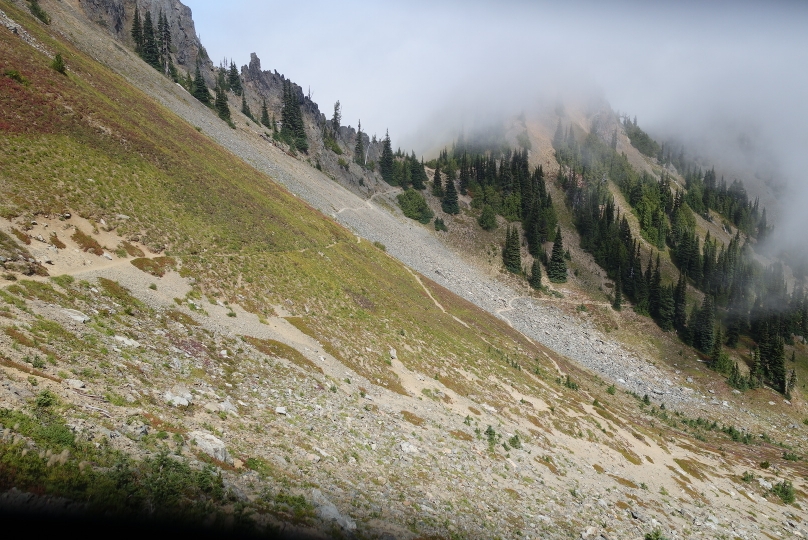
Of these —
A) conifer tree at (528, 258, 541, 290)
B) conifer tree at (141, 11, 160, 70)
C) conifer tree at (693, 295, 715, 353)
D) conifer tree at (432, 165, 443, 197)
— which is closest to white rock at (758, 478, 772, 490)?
conifer tree at (528, 258, 541, 290)

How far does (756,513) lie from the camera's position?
33.8 m

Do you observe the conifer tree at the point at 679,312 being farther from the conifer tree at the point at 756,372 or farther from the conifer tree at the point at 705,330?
the conifer tree at the point at 756,372

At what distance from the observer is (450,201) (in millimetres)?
158875

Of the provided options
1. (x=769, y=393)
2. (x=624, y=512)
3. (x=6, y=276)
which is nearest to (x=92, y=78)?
(x=6, y=276)

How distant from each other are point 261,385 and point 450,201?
143594mm

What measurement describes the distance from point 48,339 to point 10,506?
10322 millimetres

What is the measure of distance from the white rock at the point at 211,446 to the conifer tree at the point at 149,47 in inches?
6024

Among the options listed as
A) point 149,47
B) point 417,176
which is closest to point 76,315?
point 149,47

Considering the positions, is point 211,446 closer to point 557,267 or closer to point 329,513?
point 329,513

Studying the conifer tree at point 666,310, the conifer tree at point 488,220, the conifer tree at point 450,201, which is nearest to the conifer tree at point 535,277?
the conifer tree at point 488,220

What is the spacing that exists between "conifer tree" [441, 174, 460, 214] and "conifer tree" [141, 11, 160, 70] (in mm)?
109081

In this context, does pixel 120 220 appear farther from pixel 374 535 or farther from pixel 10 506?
pixel 374 535

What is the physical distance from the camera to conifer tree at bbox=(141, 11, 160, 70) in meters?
128

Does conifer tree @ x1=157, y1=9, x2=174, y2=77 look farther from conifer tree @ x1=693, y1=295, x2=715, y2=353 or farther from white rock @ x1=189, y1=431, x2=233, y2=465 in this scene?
conifer tree @ x1=693, y1=295, x2=715, y2=353
